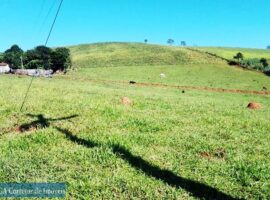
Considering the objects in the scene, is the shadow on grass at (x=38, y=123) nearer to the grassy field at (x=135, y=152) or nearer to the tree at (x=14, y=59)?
the grassy field at (x=135, y=152)

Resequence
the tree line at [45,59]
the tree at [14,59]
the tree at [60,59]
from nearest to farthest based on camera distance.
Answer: the tree at [60,59] < the tree line at [45,59] < the tree at [14,59]

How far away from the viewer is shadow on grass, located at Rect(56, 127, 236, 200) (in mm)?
8852

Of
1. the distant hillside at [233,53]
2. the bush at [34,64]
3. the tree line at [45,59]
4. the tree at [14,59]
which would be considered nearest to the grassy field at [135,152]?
the tree line at [45,59]

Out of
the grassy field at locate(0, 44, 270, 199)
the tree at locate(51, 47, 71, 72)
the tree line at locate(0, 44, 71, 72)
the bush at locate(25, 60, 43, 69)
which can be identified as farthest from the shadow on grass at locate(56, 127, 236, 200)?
the bush at locate(25, 60, 43, 69)

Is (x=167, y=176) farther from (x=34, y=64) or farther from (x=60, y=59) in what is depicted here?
(x=34, y=64)

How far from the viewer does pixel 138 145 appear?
12602mm

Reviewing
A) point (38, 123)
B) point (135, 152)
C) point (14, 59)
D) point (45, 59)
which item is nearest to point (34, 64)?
point (45, 59)

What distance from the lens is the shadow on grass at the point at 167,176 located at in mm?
8852

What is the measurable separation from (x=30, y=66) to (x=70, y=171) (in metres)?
99.0

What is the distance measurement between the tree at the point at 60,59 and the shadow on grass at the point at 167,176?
86.0m

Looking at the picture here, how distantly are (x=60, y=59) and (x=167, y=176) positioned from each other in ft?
293

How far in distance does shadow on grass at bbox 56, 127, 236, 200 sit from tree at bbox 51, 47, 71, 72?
3385 inches

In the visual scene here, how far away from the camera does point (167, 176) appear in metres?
9.86

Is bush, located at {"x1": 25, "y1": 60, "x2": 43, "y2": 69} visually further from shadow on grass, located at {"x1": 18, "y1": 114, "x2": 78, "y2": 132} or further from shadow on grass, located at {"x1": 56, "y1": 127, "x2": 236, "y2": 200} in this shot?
shadow on grass, located at {"x1": 56, "y1": 127, "x2": 236, "y2": 200}
